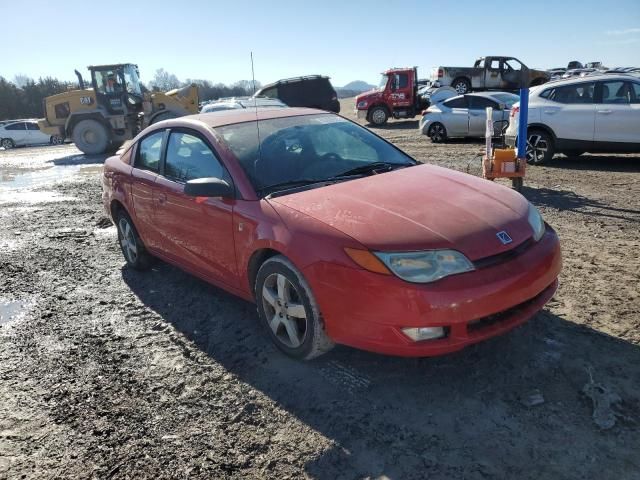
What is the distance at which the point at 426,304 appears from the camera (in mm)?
2580

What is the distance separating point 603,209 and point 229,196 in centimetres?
514

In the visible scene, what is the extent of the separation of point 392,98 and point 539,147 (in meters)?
13.0

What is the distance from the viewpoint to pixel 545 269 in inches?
116

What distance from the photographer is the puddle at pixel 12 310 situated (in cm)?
433

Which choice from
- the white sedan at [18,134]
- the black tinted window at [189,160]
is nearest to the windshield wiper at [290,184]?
the black tinted window at [189,160]

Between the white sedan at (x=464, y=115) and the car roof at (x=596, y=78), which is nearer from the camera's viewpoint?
the car roof at (x=596, y=78)

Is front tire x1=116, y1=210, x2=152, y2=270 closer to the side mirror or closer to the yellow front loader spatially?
the side mirror

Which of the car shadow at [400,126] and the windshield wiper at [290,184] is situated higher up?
the windshield wiper at [290,184]

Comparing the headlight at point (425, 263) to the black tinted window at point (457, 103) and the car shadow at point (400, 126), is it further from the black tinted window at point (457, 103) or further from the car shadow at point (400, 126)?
the car shadow at point (400, 126)

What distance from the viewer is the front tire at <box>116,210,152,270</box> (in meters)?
5.00

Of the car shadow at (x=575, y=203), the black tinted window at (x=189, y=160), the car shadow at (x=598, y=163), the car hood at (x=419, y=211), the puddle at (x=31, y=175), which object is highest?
the black tinted window at (x=189, y=160)

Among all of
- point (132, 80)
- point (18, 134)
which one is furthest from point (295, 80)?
point (18, 134)

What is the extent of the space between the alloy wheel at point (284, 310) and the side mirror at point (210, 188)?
2.24ft

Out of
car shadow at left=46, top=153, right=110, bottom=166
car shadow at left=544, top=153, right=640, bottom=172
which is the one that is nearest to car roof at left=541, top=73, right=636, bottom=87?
car shadow at left=544, top=153, right=640, bottom=172
